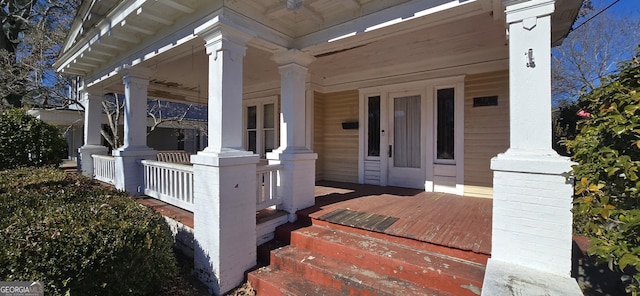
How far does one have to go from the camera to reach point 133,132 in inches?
193

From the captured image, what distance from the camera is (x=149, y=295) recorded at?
248cm

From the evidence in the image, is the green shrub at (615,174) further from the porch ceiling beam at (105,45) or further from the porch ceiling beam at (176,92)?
the porch ceiling beam at (176,92)

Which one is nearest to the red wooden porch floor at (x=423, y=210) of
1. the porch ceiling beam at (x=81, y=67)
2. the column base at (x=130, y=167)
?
the column base at (x=130, y=167)

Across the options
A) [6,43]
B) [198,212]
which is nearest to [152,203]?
[198,212]

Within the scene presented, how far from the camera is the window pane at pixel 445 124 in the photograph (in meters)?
4.72

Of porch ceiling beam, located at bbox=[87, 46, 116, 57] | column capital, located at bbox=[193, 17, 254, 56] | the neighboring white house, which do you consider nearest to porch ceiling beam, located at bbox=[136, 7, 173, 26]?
column capital, located at bbox=[193, 17, 254, 56]

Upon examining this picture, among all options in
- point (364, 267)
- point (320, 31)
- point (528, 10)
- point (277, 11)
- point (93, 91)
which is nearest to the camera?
point (528, 10)

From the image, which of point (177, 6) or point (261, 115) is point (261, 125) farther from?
point (177, 6)

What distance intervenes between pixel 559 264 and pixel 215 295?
2.97m

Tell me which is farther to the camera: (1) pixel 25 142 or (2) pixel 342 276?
(1) pixel 25 142

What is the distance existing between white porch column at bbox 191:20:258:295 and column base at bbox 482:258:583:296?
2.24m

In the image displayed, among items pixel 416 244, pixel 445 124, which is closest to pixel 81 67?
pixel 416 244

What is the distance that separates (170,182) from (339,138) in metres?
3.37

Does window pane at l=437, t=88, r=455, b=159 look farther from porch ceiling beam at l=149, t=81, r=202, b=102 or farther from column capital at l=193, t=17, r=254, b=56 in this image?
porch ceiling beam at l=149, t=81, r=202, b=102
